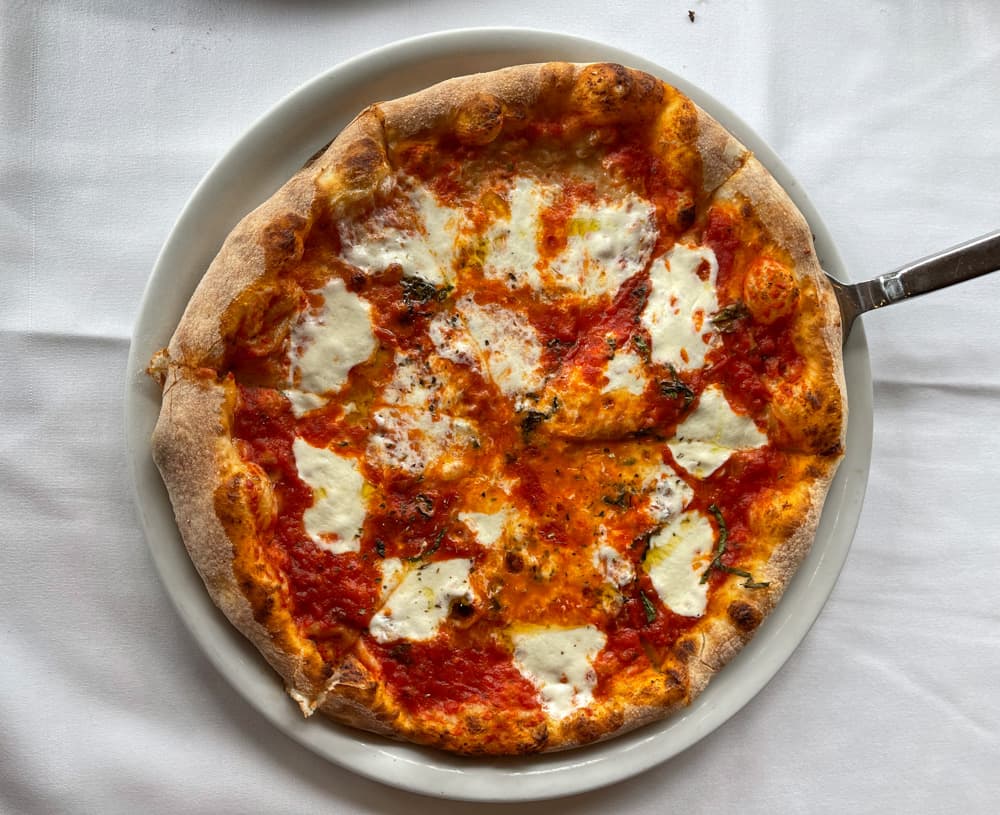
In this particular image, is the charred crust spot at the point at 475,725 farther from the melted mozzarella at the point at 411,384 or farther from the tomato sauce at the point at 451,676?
the melted mozzarella at the point at 411,384

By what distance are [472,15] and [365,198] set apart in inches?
43.1

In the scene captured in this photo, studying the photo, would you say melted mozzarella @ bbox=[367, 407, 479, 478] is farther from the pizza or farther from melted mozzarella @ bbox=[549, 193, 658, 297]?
melted mozzarella @ bbox=[549, 193, 658, 297]

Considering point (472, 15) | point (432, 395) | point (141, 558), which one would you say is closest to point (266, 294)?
point (432, 395)

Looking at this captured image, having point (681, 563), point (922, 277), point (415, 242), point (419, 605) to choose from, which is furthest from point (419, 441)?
point (922, 277)

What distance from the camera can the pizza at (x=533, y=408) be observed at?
334 cm

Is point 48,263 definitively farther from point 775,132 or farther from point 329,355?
point 775,132

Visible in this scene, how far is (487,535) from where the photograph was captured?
3475 mm

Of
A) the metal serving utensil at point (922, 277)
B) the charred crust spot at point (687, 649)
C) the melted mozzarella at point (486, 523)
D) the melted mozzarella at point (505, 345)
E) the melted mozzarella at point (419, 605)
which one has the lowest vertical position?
the charred crust spot at point (687, 649)

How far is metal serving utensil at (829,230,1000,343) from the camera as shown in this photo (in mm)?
3389

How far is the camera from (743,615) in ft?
11.3

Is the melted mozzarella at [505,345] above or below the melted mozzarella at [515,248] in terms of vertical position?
below

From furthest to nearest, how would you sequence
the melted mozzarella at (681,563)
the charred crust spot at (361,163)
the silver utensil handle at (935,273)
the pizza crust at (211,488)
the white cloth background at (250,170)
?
the white cloth background at (250,170)
the melted mozzarella at (681,563)
the silver utensil handle at (935,273)
the charred crust spot at (361,163)
the pizza crust at (211,488)

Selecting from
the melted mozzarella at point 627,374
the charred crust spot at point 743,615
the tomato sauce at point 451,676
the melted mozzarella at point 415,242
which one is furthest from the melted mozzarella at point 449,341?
the charred crust spot at point 743,615

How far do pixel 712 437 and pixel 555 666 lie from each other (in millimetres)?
1046
